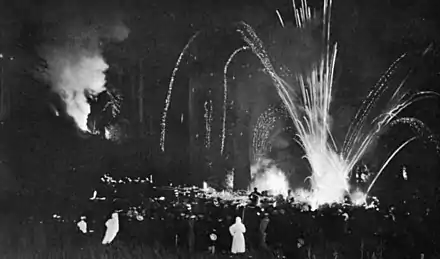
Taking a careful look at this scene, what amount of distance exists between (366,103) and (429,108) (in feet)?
1.01

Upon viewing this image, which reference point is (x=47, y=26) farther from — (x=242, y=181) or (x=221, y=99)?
(x=242, y=181)

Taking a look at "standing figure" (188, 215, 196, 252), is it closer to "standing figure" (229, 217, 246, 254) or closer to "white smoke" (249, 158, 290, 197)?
"standing figure" (229, 217, 246, 254)

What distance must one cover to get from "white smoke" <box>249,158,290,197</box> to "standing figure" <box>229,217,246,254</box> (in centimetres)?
20

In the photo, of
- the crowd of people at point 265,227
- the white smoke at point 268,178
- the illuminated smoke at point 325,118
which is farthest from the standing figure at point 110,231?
the illuminated smoke at point 325,118

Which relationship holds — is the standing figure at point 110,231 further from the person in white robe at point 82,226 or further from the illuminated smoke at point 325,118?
the illuminated smoke at point 325,118

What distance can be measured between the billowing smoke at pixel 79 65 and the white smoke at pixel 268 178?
870mm

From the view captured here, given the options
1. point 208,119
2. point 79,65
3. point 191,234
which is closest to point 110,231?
point 191,234

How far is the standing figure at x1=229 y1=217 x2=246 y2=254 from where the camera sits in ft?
8.32

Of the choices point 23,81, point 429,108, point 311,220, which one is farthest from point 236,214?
point 23,81

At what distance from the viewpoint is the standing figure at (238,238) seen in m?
2.54

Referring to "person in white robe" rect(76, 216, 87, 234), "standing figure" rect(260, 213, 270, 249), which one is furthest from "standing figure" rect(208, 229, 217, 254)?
"person in white robe" rect(76, 216, 87, 234)

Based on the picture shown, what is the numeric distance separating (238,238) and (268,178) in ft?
1.07

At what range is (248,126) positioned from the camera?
102 inches

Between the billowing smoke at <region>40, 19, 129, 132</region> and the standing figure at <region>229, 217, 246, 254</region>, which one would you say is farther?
the billowing smoke at <region>40, 19, 129, 132</region>
